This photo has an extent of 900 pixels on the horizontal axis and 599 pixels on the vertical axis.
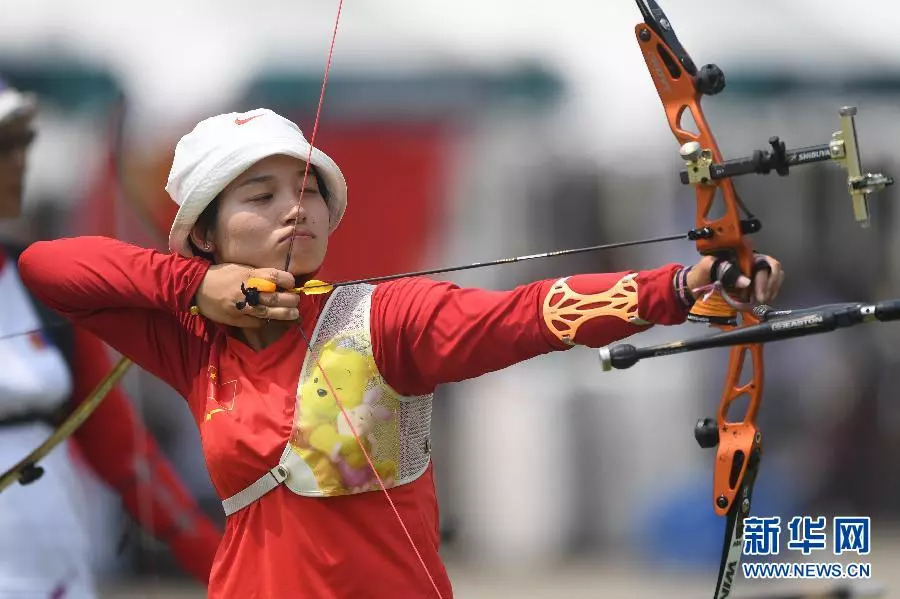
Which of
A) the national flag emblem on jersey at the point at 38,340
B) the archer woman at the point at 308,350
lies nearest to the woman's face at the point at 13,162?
the national flag emblem on jersey at the point at 38,340

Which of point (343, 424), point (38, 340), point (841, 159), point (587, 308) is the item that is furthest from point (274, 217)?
point (38, 340)

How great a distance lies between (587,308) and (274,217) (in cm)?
48

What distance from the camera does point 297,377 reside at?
5.67 feet

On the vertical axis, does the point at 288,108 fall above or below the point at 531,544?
above

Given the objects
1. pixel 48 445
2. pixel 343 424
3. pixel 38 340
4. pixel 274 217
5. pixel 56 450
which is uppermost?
pixel 274 217

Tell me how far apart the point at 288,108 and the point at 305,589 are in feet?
6.39

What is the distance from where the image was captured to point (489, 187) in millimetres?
3566

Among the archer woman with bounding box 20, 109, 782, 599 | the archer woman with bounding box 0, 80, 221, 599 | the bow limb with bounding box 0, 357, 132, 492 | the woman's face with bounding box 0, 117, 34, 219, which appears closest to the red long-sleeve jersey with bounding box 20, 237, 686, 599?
the archer woman with bounding box 20, 109, 782, 599

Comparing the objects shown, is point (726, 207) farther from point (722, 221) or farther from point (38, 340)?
point (38, 340)

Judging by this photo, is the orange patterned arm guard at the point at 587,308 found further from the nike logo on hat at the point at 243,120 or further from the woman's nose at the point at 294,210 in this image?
the nike logo on hat at the point at 243,120

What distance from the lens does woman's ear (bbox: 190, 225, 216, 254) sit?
189cm

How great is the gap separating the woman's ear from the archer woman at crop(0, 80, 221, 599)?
126 cm

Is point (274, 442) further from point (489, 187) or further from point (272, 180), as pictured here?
point (489, 187)

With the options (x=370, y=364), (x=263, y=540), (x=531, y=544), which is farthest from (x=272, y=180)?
(x=531, y=544)
